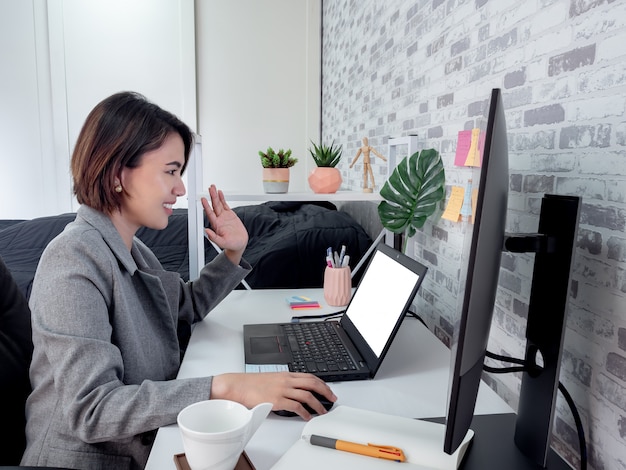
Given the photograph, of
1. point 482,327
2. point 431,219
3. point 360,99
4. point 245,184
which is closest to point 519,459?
point 482,327

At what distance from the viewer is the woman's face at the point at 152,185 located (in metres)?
1.11

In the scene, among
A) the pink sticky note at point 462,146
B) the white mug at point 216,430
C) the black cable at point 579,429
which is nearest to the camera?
the white mug at point 216,430

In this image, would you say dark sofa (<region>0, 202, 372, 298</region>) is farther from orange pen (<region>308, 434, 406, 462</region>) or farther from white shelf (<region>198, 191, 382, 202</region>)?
orange pen (<region>308, 434, 406, 462</region>)

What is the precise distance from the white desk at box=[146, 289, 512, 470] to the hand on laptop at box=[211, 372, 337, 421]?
33 mm

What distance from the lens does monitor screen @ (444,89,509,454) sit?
491mm

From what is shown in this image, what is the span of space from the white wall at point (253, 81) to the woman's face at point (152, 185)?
2.88 m

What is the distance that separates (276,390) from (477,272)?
47cm

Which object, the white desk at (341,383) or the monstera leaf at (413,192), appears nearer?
the white desk at (341,383)

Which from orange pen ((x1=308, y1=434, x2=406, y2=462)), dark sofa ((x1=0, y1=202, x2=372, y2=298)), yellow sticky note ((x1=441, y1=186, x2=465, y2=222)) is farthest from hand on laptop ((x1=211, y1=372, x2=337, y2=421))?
dark sofa ((x1=0, y1=202, x2=372, y2=298))

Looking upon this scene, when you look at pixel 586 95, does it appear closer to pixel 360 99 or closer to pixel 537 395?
pixel 537 395

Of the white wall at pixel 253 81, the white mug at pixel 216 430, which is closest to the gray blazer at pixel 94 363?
the white mug at pixel 216 430

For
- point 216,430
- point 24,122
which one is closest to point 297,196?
point 216,430

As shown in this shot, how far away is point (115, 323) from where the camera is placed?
3.25 feet

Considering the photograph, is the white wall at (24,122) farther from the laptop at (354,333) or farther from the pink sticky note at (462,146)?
the pink sticky note at (462,146)
